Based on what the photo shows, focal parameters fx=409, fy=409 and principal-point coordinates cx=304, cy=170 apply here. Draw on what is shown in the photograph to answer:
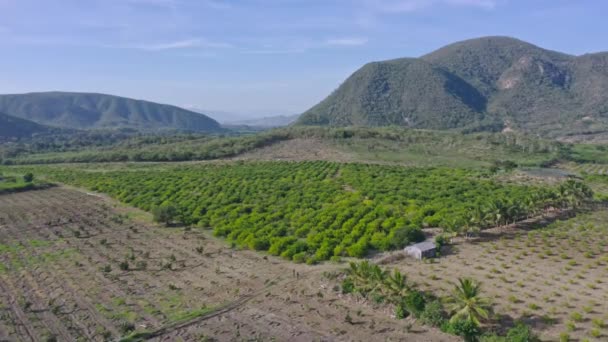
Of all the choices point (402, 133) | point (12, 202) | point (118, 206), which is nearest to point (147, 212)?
point (118, 206)

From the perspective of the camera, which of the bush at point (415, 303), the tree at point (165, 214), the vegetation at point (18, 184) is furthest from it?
the vegetation at point (18, 184)

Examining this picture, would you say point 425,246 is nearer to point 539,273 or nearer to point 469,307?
point 539,273

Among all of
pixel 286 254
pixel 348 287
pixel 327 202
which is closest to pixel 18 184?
pixel 327 202

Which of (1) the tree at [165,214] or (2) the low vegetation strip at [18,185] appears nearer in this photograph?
(1) the tree at [165,214]

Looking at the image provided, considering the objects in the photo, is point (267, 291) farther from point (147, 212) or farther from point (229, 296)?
point (147, 212)

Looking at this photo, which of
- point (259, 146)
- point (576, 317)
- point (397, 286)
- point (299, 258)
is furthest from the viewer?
point (259, 146)

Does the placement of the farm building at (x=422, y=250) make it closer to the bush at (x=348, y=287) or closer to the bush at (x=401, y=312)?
the bush at (x=348, y=287)

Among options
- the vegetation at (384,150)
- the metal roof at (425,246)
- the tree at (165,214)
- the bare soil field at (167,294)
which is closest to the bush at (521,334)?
the bare soil field at (167,294)
